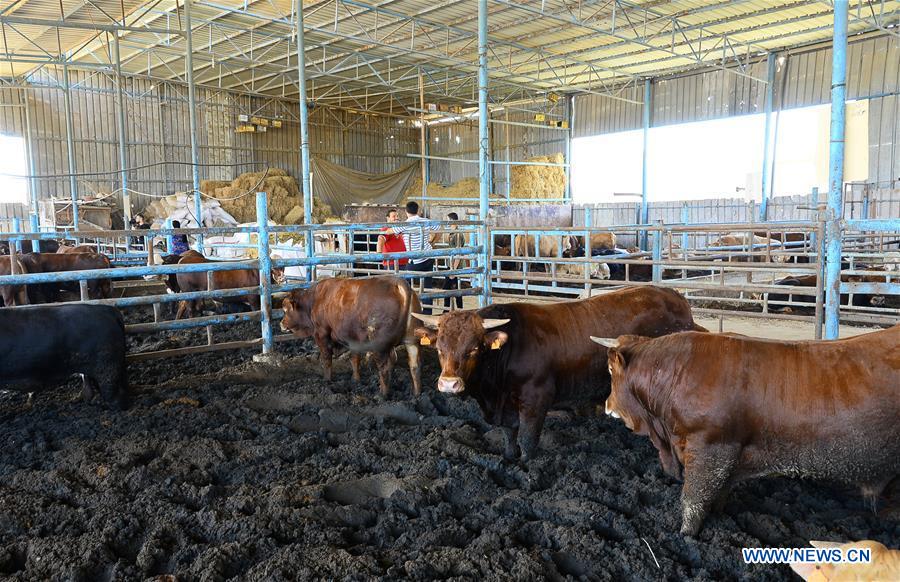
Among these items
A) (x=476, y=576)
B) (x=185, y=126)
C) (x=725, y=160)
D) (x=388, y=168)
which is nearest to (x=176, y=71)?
(x=185, y=126)

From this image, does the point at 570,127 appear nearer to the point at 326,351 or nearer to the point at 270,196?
the point at 270,196

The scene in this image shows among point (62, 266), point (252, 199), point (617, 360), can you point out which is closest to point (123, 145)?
point (62, 266)

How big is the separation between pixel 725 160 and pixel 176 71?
67.6ft

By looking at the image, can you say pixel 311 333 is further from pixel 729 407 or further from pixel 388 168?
pixel 388 168

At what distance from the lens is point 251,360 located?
21.7 feet

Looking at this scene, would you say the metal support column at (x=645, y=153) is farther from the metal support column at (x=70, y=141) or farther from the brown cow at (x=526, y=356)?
the brown cow at (x=526, y=356)

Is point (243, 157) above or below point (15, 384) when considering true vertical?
above

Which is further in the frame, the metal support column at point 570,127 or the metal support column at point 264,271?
the metal support column at point 570,127

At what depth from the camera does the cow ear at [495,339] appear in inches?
153

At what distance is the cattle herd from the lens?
277cm

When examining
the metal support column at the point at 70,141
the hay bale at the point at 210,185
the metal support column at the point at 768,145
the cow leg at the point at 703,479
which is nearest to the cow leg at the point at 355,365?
the cow leg at the point at 703,479

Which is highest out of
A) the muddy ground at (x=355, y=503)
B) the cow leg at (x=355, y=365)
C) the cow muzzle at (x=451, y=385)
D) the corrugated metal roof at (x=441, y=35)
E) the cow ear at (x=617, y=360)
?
the corrugated metal roof at (x=441, y=35)

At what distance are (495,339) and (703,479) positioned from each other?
1460mm

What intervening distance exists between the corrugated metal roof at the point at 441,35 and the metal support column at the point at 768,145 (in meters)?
0.75
